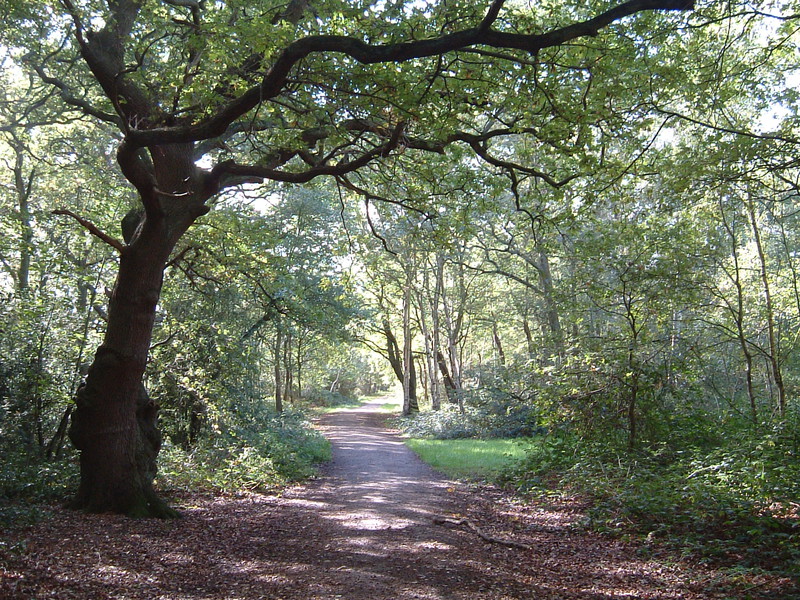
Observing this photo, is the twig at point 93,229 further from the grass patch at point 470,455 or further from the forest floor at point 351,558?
the grass patch at point 470,455

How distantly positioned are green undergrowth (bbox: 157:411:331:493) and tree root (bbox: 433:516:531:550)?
4.44 m

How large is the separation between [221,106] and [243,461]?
748cm

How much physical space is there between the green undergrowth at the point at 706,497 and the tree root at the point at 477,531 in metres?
1.28

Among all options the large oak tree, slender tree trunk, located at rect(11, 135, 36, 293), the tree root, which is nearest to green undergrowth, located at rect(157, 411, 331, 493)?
the large oak tree

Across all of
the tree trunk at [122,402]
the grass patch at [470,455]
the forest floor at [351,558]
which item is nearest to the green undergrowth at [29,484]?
the forest floor at [351,558]

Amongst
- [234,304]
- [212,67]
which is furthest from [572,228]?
[234,304]

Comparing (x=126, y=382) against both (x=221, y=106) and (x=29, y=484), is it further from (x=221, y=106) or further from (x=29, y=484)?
(x=221, y=106)

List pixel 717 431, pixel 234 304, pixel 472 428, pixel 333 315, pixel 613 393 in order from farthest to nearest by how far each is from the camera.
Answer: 1. pixel 472 428
2. pixel 333 315
3. pixel 234 304
4. pixel 613 393
5. pixel 717 431

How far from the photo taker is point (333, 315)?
728 inches

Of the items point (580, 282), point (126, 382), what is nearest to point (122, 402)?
point (126, 382)

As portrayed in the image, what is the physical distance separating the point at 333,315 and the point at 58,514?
12051 millimetres

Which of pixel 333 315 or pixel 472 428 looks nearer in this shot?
pixel 333 315

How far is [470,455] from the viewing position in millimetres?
15172

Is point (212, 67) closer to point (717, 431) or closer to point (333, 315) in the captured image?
point (717, 431)
